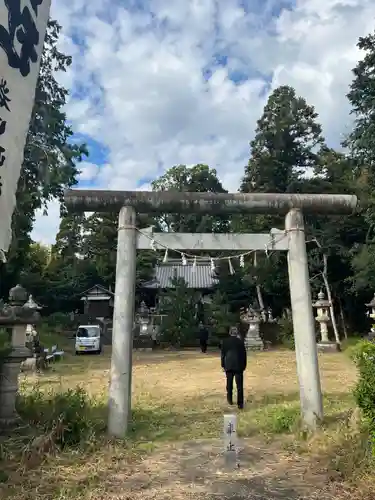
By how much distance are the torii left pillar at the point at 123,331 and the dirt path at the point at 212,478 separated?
0.95 metres

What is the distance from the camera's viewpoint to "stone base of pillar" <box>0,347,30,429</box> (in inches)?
237

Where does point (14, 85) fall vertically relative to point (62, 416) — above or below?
above

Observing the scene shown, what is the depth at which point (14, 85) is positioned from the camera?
11.0ft

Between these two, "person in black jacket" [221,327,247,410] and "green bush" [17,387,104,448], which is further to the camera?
"person in black jacket" [221,327,247,410]

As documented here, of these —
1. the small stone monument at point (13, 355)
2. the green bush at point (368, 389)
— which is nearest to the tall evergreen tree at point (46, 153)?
the small stone monument at point (13, 355)

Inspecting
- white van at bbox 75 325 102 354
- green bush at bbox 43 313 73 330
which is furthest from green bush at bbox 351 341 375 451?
green bush at bbox 43 313 73 330

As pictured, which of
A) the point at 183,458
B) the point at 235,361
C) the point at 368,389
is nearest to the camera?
the point at 368,389

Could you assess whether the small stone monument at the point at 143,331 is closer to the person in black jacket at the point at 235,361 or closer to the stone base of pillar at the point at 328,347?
the stone base of pillar at the point at 328,347

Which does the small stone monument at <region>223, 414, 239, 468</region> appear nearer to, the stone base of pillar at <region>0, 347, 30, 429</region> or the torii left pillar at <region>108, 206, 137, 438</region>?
the torii left pillar at <region>108, 206, 137, 438</region>

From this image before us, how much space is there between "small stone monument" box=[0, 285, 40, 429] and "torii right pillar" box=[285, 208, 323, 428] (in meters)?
4.16

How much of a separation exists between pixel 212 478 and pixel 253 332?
65.7 ft

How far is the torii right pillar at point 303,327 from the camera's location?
247 inches

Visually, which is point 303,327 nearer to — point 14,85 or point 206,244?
point 206,244

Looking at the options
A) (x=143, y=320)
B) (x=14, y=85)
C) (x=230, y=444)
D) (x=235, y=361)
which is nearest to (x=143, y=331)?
(x=143, y=320)
